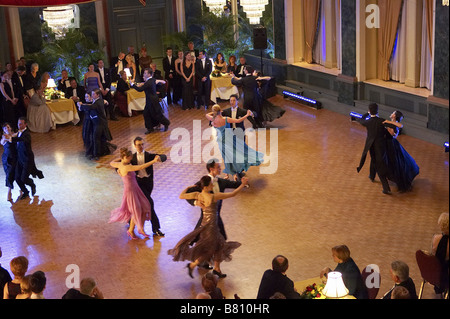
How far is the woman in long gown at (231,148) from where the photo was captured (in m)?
10.2

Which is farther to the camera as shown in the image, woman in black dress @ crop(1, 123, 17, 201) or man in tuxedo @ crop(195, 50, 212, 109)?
man in tuxedo @ crop(195, 50, 212, 109)

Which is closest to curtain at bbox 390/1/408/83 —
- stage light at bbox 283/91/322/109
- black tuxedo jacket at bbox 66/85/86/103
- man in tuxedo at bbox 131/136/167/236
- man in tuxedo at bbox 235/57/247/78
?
stage light at bbox 283/91/322/109

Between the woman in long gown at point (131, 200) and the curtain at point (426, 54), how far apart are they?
6.09 metres

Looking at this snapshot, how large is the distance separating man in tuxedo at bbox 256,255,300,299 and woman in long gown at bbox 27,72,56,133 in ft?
29.6

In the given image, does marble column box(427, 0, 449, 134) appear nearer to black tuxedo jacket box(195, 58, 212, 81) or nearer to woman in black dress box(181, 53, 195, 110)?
black tuxedo jacket box(195, 58, 212, 81)

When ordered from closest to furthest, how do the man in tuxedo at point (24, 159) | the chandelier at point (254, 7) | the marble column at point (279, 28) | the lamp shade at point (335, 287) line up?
the lamp shade at point (335, 287) < the man in tuxedo at point (24, 159) < the chandelier at point (254, 7) < the marble column at point (279, 28)

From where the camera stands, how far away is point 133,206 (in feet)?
28.3

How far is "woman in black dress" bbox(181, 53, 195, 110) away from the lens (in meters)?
15.4

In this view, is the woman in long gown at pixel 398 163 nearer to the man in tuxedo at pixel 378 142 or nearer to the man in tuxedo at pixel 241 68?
the man in tuxedo at pixel 378 142

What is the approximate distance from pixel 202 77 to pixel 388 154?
6.53 m

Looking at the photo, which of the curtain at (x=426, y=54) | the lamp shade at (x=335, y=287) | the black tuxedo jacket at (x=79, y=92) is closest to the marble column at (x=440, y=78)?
the curtain at (x=426, y=54)
